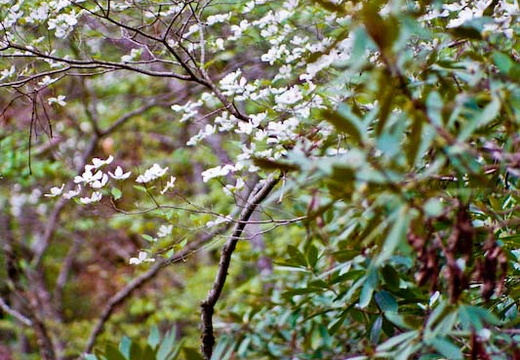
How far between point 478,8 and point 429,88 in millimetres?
260

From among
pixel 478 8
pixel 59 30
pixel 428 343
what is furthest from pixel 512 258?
pixel 59 30

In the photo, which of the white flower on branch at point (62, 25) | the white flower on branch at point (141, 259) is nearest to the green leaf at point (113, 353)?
the white flower on branch at point (141, 259)

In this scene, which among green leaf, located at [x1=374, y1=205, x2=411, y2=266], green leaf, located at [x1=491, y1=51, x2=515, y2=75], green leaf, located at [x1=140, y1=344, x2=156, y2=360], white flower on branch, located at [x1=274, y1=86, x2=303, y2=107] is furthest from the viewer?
white flower on branch, located at [x1=274, y1=86, x2=303, y2=107]

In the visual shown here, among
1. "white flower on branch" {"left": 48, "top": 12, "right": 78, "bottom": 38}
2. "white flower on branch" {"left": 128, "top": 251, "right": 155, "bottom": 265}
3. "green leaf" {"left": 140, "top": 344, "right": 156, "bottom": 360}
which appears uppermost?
"white flower on branch" {"left": 48, "top": 12, "right": 78, "bottom": 38}

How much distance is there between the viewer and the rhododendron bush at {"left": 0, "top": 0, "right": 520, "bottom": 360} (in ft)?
2.92

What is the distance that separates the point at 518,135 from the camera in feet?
4.01

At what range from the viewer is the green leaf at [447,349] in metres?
0.97

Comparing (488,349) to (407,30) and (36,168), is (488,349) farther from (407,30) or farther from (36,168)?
(36,168)

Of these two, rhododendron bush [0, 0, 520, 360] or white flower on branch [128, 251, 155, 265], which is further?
white flower on branch [128, 251, 155, 265]

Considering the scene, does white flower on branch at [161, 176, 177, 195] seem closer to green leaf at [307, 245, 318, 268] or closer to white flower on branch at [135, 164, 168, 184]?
white flower on branch at [135, 164, 168, 184]

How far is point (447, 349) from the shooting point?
99 centimetres

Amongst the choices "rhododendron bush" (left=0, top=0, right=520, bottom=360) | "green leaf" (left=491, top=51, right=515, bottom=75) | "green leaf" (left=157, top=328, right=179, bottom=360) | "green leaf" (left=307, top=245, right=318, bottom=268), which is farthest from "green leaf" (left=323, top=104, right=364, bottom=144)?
"green leaf" (left=307, top=245, right=318, bottom=268)

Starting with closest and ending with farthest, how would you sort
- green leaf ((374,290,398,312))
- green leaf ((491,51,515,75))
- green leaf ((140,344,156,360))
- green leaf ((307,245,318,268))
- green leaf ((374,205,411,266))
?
green leaf ((374,205,411,266)) < green leaf ((491,51,515,75)) < green leaf ((140,344,156,360)) < green leaf ((374,290,398,312)) < green leaf ((307,245,318,268))

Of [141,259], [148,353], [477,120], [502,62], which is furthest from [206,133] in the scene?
[477,120]
